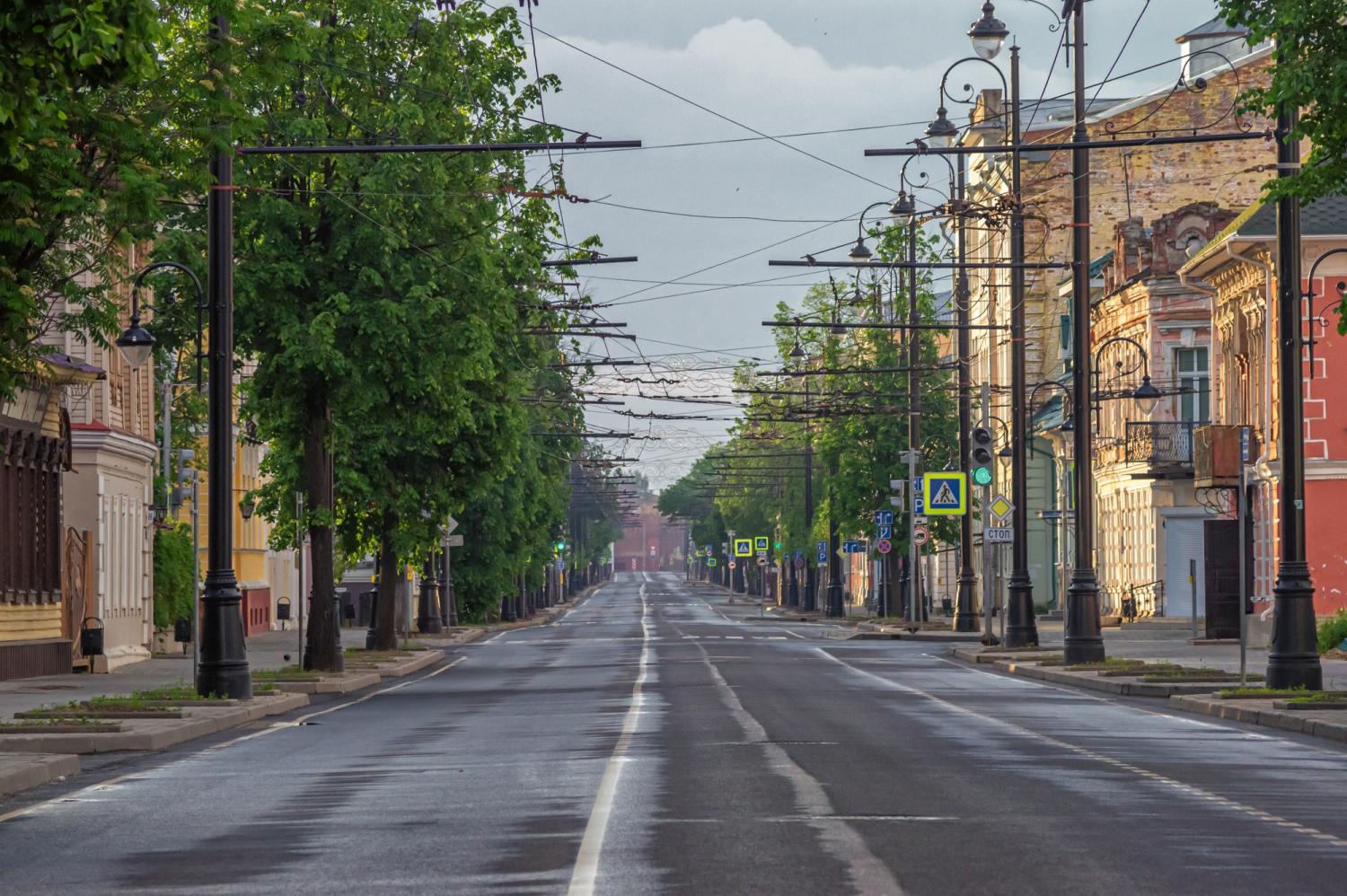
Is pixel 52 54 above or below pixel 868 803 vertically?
above

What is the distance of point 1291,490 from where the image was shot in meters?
26.9

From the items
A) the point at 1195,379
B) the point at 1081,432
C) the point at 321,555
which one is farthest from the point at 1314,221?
the point at 321,555

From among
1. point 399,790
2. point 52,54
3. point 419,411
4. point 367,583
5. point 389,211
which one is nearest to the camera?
point 52,54

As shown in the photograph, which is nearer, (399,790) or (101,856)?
(101,856)

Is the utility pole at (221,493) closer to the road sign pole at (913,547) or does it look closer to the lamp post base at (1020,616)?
the lamp post base at (1020,616)

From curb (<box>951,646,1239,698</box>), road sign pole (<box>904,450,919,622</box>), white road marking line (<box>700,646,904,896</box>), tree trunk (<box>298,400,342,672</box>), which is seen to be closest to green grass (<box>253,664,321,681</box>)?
tree trunk (<box>298,400,342,672</box>)

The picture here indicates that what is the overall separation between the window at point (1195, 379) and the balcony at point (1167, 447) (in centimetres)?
47

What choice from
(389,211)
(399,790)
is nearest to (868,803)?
(399,790)

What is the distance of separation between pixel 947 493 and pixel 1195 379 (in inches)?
541

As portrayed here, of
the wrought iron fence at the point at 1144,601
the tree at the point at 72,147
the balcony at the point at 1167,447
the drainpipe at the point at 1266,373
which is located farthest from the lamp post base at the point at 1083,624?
the wrought iron fence at the point at 1144,601

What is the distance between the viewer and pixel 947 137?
1604 inches

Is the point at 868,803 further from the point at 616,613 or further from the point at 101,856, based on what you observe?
the point at 616,613

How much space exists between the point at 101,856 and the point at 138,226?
7.61 metres

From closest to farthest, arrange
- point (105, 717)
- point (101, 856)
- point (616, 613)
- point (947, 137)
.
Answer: point (101, 856)
point (105, 717)
point (947, 137)
point (616, 613)
